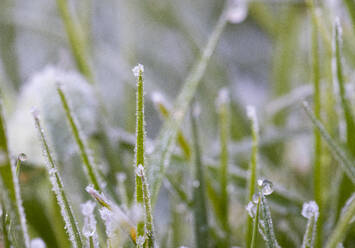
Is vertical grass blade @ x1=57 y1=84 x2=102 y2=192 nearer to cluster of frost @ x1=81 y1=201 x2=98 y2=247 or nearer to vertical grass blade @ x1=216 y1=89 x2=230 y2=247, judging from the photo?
cluster of frost @ x1=81 y1=201 x2=98 y2=247

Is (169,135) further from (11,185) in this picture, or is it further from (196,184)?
(11,185)

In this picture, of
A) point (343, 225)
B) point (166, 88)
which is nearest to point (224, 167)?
point (343, 225)


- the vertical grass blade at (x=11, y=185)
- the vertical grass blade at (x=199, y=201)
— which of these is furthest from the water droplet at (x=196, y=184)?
the vertical grass blade at (x=11, y=185)

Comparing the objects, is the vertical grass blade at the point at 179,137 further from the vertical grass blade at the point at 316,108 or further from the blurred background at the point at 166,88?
the vertical grass blade at the point at 316,108

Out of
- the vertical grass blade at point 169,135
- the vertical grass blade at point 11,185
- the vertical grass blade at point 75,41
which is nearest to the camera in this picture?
the vertical grass blade at point 11,185

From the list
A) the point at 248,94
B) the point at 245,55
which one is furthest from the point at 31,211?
the point at 245,55

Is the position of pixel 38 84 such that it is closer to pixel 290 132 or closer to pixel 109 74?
pixel 290 132
